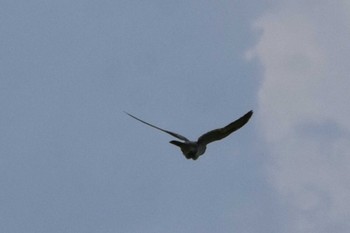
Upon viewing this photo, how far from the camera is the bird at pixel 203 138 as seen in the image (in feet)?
86.0

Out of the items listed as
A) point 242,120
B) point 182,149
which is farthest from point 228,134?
point 182,149

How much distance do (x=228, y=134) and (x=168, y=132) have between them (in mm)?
3780

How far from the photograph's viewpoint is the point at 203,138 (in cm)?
2673

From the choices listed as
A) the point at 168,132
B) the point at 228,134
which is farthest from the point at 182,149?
the point at 228,134

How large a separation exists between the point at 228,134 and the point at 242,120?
1240 mm

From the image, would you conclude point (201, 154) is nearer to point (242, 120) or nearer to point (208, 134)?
point (208, 134)

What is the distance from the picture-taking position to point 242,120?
2672 centimetres

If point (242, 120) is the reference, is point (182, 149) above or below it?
below

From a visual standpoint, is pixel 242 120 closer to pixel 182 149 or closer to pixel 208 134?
pixel 208 134

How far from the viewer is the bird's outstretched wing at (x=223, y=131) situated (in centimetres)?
2644

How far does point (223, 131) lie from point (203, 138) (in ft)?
4.09

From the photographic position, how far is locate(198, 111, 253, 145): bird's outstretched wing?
86.7 ft

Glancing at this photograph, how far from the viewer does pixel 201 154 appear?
27109 mm

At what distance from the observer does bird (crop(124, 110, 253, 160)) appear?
26203mm
